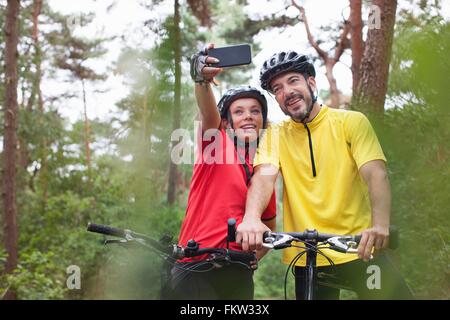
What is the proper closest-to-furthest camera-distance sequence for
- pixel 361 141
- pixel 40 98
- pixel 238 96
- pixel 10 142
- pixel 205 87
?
pixel 361 141 → pixel 205 87 → pixel 238 96 → pixel 10 142 → pixel 40 98

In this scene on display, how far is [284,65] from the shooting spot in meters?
3.12

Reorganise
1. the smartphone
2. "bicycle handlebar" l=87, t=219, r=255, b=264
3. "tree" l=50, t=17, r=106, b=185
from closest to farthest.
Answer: "bicycle handlebar" l=87, t=219, r=255, b=264, the smartphone, "tree" l=50, t=17, r=106, b=185

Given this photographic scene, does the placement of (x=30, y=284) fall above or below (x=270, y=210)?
below

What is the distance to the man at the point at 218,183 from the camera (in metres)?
2.82

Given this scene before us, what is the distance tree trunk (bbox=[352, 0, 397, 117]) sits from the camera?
5848mm

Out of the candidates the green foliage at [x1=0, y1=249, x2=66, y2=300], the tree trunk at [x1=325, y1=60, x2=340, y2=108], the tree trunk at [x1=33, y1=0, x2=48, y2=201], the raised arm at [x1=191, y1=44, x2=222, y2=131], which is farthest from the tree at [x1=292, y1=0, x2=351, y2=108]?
the raised arm at [x1=191, y1=44, x2=222, y2=131]

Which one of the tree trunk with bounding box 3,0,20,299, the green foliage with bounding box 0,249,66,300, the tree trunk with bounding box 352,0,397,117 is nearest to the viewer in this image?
the tree trunk with bounding box 352,0,397,117

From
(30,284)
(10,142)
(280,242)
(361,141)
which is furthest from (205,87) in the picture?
(10,142)

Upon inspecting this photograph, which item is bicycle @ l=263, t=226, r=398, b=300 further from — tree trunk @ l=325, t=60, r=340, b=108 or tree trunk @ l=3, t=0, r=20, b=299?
tree trunk @ l=325, t=60, r=340, b=108

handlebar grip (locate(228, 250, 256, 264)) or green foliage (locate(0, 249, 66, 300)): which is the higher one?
handlebar grip (locate(228, 250, 256, 264))

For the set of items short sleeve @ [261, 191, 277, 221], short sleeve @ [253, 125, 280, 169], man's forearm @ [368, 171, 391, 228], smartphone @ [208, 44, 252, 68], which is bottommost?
short sleeve @ [261, 191, 277, 221]

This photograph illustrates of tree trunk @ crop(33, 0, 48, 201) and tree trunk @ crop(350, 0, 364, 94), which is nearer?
tree trunk @ crop(350, 0, 364, 94)

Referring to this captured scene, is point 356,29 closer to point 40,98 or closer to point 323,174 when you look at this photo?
point 323,174

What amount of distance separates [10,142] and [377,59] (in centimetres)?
852
